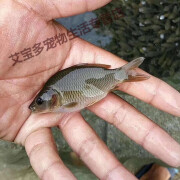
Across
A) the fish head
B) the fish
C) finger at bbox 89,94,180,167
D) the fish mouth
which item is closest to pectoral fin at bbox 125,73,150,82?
the fish

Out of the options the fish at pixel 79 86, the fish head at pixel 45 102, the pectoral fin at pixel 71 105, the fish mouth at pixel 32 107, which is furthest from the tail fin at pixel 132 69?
the fish mouth at pixel 32 107

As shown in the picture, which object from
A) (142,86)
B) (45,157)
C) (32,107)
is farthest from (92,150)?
(142,86)

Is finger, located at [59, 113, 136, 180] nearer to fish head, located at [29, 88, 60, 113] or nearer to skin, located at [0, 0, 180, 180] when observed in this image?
skin, located at [0, 0, 180, 180]

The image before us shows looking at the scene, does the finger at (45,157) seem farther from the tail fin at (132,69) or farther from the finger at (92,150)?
the tail fin at (132,69)

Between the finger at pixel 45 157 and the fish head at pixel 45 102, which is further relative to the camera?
the fish head at pixel 45 102

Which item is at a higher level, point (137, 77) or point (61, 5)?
point (61, 5)

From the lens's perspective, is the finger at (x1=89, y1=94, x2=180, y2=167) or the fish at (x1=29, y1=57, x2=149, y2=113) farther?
the fish at (x1=29, y1=57, x2=149, y2=113)

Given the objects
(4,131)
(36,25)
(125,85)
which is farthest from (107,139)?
(36,25)

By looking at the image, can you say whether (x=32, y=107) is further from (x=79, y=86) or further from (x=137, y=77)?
(x=137, y=77)
